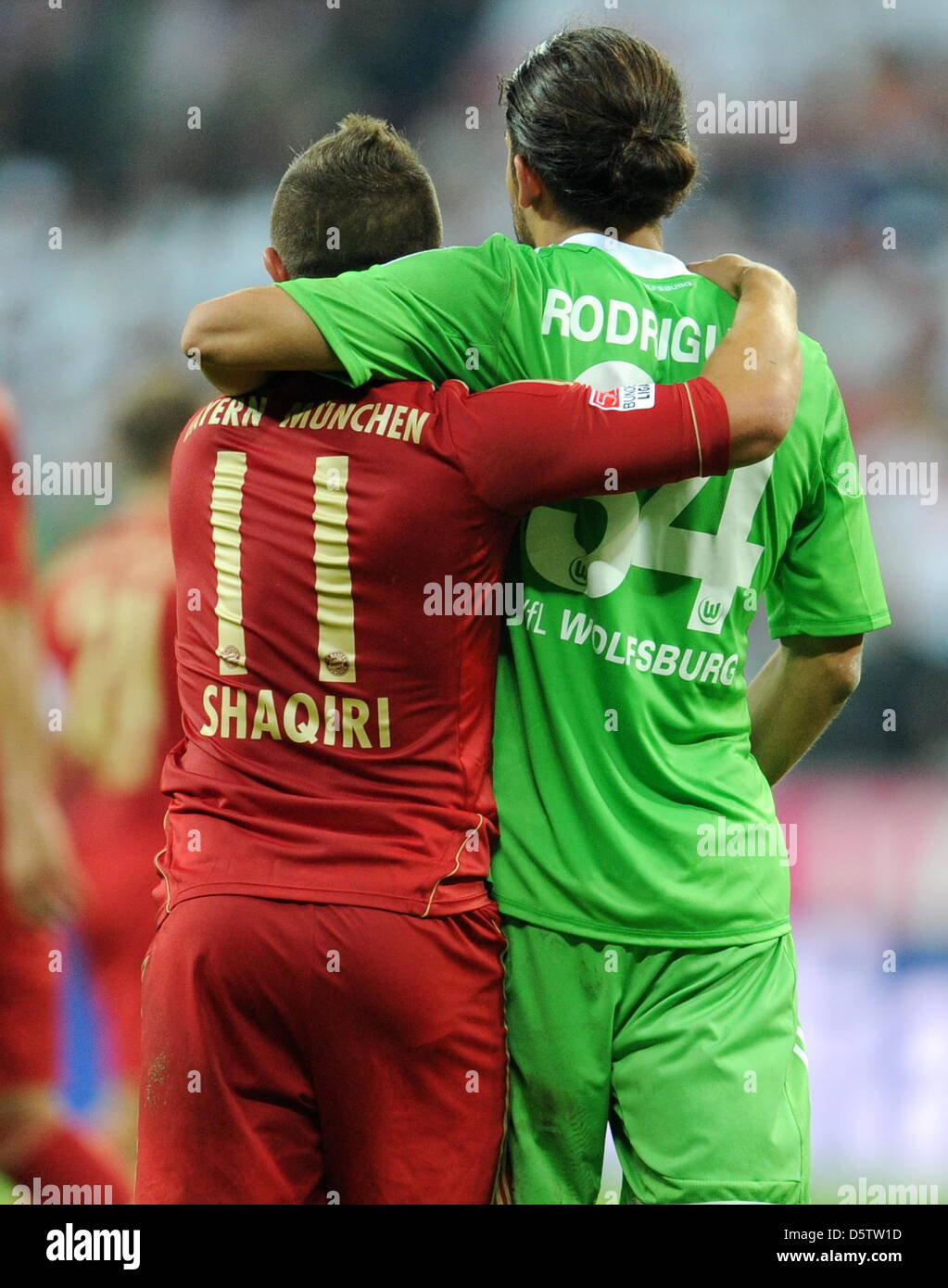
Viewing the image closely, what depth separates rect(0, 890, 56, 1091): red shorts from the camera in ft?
9.00

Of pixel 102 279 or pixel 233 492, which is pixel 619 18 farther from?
pixel 233 492

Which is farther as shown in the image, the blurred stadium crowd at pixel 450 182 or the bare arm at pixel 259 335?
the blurred stadium crowd at pixel 450 182

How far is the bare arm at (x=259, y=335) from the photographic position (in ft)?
4.53

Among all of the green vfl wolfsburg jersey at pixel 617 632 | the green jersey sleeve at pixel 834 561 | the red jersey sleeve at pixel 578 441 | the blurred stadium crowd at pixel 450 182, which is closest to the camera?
the red jersey sleeve at pixel 578 441

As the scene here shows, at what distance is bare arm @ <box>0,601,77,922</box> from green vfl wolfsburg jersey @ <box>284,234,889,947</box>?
150 centimetres

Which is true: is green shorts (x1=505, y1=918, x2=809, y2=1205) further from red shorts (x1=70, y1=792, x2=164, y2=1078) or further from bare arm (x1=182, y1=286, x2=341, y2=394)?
red shorts (x1=70, y1=792, x2=164, y2=1078)

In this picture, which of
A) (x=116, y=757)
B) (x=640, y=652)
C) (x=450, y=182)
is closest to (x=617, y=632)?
(x=640, y=652)

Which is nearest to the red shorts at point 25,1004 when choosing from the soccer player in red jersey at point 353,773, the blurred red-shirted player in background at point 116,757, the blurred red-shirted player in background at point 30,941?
the blurred red-shirted player in background at point 30,941

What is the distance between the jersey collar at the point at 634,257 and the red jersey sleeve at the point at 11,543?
140 cm

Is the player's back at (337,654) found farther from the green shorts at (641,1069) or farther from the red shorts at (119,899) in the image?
the red shorts at (119,899)

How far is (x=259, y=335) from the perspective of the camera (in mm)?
1383

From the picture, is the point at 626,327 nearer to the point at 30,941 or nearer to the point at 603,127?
the point at 603,127

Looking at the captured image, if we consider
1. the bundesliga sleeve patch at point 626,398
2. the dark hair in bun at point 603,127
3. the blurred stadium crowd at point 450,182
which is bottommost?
the bundesliga sleeve patch at point 626,398
